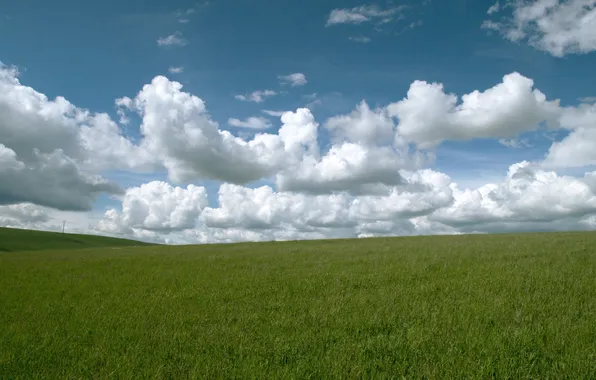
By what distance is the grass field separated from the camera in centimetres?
669

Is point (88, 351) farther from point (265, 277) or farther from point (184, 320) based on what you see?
point (265, 277)

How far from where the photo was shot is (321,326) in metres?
8.76

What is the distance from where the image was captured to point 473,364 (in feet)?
21.4

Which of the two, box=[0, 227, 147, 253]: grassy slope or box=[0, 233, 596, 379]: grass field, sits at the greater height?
box=[0, 227, 147, 253]: grassy slope

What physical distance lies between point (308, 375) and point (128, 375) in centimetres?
299

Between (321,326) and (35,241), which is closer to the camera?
(321,326)

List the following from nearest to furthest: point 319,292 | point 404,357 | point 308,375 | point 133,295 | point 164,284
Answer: point 308,375 → point 404,357 → point 319,292 → point 133,295 → point 164,284

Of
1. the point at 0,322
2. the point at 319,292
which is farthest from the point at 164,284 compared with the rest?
the point at 319,292

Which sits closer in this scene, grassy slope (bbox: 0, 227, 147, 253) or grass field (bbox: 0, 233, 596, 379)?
grass field (bbox: 0, 233, 596, 379)

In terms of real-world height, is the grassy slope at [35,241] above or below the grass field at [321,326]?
above

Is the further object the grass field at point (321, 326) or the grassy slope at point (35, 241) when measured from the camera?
the grassy slope at point (35, 241)

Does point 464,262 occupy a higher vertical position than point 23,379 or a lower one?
higher

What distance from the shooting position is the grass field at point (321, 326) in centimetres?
669

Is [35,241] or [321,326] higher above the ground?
[35,241]
